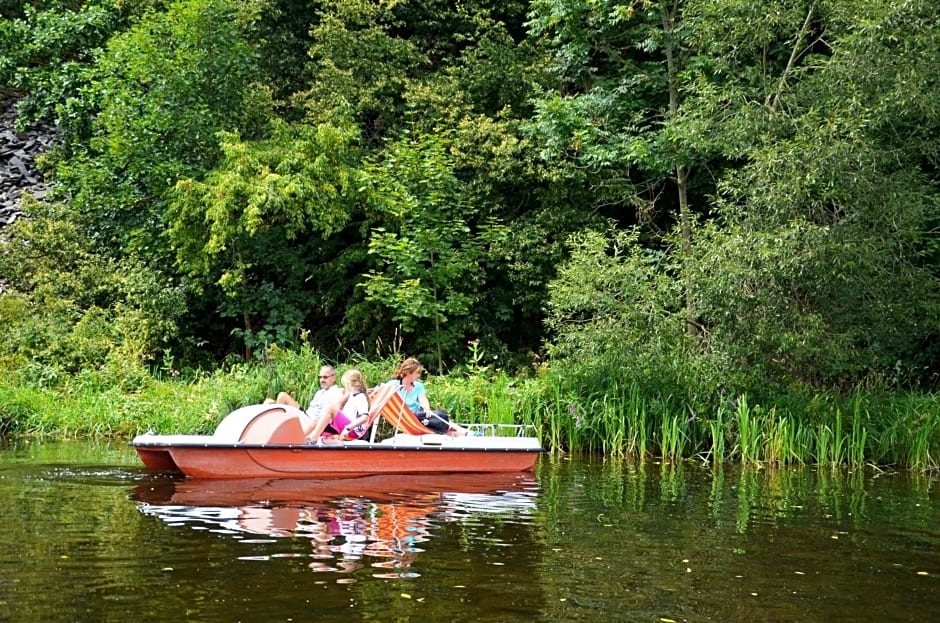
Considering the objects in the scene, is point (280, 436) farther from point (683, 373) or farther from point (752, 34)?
point (752, 34)

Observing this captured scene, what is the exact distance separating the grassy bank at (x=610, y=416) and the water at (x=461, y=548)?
5.50ft

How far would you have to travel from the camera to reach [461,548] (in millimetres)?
7973

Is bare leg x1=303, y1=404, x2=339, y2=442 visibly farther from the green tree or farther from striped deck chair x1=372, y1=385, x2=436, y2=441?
the green tree

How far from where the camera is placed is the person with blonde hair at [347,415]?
39.3 ft

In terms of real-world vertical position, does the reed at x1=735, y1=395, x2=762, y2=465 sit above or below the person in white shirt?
below

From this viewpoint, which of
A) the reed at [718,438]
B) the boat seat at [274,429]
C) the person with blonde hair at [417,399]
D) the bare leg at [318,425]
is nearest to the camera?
the boat seat at [274,429]

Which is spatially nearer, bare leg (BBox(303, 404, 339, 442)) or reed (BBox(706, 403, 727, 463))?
bare leg (BBox(303, 404, 339, 442))

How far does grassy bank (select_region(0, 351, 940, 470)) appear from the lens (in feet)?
45.5

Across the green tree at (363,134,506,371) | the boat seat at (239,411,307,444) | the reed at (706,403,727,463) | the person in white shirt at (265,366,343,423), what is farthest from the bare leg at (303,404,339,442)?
the green tree at (363,134,506,371)

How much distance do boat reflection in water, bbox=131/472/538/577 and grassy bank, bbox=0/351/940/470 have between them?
91.0 inches

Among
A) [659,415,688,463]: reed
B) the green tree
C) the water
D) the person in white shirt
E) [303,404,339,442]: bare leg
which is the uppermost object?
the green tree

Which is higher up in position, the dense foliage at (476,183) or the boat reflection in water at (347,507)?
the dense foliage at (476,183)

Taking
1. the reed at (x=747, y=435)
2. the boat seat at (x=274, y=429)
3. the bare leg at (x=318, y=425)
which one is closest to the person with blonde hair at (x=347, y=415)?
the bare leg at (x=318, y=425)

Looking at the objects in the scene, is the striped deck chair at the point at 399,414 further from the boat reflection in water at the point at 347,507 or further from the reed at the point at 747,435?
the reed at the point at 747,435
